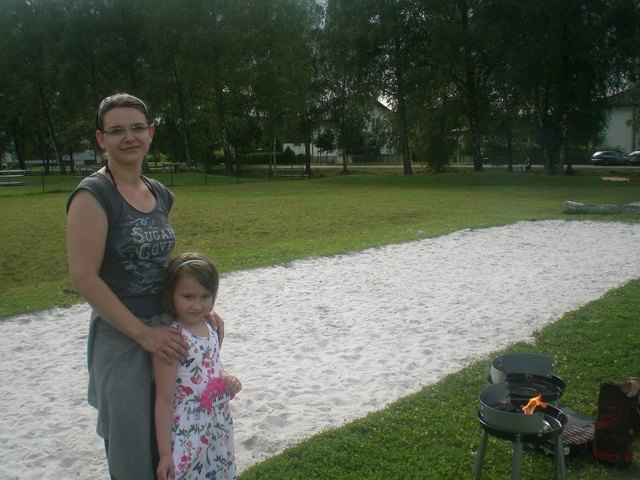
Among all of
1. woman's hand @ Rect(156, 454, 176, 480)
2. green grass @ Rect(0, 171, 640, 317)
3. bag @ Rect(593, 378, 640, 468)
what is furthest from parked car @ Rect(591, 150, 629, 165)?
woman's hand @ Rect(156, 454, 176, 480)

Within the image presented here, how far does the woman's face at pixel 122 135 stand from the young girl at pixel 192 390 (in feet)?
1.42

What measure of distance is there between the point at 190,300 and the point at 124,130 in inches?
26.5

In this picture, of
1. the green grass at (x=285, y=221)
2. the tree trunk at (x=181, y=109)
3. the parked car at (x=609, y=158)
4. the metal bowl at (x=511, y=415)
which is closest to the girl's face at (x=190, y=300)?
the metal bowl at (x=511, y=415)

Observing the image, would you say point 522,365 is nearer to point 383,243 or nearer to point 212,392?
point 212,392

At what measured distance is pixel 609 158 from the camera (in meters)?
44.7

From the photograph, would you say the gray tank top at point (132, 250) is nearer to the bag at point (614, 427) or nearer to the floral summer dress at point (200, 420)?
the floral summer dress at point (200, 420)

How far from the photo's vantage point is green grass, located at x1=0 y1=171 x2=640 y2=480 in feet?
11.1

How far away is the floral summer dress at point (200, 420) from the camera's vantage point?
2.19 meters

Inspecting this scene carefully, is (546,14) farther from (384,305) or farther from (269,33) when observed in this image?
(384,305)

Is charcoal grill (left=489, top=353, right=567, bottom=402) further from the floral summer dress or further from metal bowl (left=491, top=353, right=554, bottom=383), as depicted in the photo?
the floral summer dress

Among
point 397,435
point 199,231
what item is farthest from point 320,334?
point 199,231

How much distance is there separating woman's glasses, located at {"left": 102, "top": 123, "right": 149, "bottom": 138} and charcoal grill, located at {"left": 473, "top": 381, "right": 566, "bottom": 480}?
1797 millimetres

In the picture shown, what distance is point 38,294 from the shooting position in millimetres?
7434

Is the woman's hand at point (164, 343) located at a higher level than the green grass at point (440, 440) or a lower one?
higher
